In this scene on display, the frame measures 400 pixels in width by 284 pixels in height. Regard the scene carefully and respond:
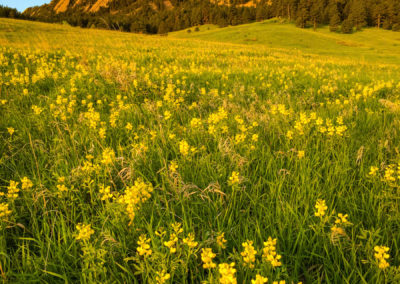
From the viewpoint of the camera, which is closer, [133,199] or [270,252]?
[270,252]

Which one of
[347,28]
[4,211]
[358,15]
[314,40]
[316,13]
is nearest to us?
[4,211]

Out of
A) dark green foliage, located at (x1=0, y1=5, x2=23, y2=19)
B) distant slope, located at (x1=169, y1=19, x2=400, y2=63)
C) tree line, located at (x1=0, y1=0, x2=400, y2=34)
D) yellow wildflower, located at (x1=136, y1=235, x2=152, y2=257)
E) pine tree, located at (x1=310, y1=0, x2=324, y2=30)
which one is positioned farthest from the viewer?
pine tree, located at (x1=310, y1=0, x2=324, y2=30)

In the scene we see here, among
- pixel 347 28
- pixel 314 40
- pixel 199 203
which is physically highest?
pixel 347 28

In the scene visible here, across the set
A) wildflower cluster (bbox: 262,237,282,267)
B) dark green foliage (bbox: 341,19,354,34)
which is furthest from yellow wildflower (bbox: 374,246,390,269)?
dark green foliage (bbox: 341,19,354,34)

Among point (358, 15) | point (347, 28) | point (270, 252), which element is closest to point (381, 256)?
point (270, 252)

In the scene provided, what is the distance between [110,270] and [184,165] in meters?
1.30

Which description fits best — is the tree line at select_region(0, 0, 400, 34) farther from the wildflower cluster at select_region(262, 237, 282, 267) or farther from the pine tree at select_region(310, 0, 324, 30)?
the wildflower cluster at select_region(262, 237, 282, 267)

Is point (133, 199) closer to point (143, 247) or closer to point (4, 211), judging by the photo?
point (143, 247)

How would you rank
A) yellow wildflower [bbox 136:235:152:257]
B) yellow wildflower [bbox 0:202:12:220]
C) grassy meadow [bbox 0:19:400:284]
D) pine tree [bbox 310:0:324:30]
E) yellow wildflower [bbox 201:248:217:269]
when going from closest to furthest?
yellow wildflower [bbox 201:248:217:269] → yellow wildflower [bbox 136:235:152:257] → grassy meadow [bbox 0:19:400:284] → yellow wildflower [bbox 0:202:12:220] → pine tree [bbox 310:0:324:30]

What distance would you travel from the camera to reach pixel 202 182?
91.3 inches

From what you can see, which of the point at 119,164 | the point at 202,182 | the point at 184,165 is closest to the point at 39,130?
the point at 119,164

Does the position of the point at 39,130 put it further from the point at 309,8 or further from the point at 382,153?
the point at 309,8

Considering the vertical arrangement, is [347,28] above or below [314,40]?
above

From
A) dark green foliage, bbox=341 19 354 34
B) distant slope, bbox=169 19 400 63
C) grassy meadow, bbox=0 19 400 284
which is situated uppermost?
dark green foliage, bbox=341 19 354 34
